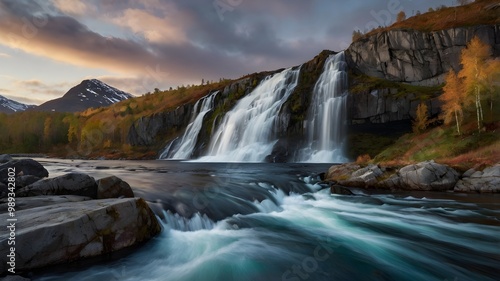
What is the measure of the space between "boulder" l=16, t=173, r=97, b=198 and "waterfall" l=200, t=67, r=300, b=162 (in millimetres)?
39697

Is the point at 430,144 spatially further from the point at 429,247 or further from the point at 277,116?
the point at 277,116

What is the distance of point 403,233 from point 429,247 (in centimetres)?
162

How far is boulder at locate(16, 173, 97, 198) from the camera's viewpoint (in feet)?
32.3

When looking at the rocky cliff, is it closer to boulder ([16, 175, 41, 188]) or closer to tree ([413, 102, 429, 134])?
tree ([413, 102, 429, 134])

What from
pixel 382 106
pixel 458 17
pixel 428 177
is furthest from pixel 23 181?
pixel 458 17

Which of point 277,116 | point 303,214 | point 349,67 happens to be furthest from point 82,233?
point 349,67

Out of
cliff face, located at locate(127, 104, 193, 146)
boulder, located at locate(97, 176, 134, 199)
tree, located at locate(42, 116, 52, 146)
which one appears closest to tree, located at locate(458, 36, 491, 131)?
boulder, located at locate(97, 176, 134, 199)

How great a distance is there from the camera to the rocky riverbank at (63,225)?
5.87 meters

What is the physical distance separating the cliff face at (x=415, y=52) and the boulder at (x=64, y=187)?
57.8 m

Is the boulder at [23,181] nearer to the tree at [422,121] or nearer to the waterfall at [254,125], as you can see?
the waterfall at [254,125]

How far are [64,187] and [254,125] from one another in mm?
47441

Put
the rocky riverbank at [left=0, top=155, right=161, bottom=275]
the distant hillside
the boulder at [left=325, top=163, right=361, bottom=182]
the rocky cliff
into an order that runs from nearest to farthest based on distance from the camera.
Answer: the rocky riverbank at [left=0, top=155, right=161, bottom=275] → the boulder at [left=325, top=163, right=361, bottom=182] → the rocky cliff → the distant hillside

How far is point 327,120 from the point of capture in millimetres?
49844

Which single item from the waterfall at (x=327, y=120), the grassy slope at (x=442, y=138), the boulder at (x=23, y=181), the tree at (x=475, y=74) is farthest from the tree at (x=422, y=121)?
the boulder at (x=23, y=181)
